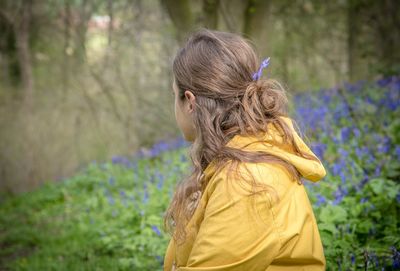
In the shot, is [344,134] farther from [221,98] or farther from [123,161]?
[123,161]

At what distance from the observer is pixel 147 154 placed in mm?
7516

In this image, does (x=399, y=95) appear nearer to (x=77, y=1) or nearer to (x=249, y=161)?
(x=249, y=161)

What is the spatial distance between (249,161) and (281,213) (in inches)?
9.5

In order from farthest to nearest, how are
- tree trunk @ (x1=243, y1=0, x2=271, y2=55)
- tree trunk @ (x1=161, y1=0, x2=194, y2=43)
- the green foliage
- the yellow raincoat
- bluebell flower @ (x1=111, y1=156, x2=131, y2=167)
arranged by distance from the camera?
bluebell flower @ (x1=111, y1=156, x2=131, y2=167)
tree trunk @ (x1=161, y1=0, x2=194, y2=43)
tree trunk @ (x1=243, y1=0, x2=271, y2=55)
the green foliage
the yellow raincoat

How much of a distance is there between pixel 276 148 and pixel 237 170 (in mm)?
242

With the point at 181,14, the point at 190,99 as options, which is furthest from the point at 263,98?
the point at 181,14

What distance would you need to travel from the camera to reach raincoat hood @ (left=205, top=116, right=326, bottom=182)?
2041mm

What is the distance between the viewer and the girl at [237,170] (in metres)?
1.89

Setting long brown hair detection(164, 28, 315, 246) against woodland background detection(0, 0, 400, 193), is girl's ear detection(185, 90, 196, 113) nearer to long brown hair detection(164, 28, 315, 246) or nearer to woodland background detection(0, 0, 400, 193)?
long brown hair detection(164, 28, 315, 246)

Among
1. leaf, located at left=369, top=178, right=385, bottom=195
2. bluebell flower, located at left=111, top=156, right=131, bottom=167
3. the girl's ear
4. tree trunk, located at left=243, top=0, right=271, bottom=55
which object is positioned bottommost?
bluebell flower, located at left=111, top=156, right=131, bottom=167

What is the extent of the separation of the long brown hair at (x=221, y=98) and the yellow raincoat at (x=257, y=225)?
6cm

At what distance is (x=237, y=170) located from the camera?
1936 millimetres

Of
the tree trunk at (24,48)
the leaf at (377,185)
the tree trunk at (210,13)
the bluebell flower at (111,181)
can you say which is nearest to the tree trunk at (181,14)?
the tree trunk at (210,13)

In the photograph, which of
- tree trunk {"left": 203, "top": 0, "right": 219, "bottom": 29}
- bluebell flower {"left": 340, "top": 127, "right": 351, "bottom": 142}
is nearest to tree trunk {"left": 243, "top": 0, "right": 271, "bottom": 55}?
tree trunk {"left": 203, "top": 0, "right": 219, "bottom": 29}
